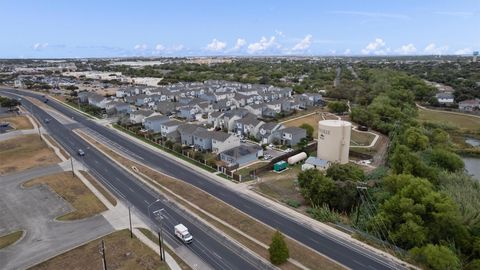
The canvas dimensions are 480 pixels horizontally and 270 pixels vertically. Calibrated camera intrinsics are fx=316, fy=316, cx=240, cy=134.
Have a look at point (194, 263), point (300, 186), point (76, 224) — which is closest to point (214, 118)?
point (300, 186)

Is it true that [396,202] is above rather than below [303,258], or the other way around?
above

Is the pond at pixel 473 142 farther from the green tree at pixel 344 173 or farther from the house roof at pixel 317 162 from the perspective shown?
the green tree at pixel 344 173

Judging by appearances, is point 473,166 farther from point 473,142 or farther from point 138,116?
point 138,116

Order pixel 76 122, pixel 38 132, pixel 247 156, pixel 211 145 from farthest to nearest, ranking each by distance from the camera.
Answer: pixel 76 122 → pixel 38 132 → pixel 211 145 → pixel 247 156

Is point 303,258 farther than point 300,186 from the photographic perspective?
No

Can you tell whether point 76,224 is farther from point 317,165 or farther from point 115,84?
point 115,84

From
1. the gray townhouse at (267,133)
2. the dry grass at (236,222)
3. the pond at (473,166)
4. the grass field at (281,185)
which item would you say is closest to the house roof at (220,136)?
the gray townhouse at (267,133)

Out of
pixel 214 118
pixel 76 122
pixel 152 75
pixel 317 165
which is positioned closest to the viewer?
pixel 317 165
